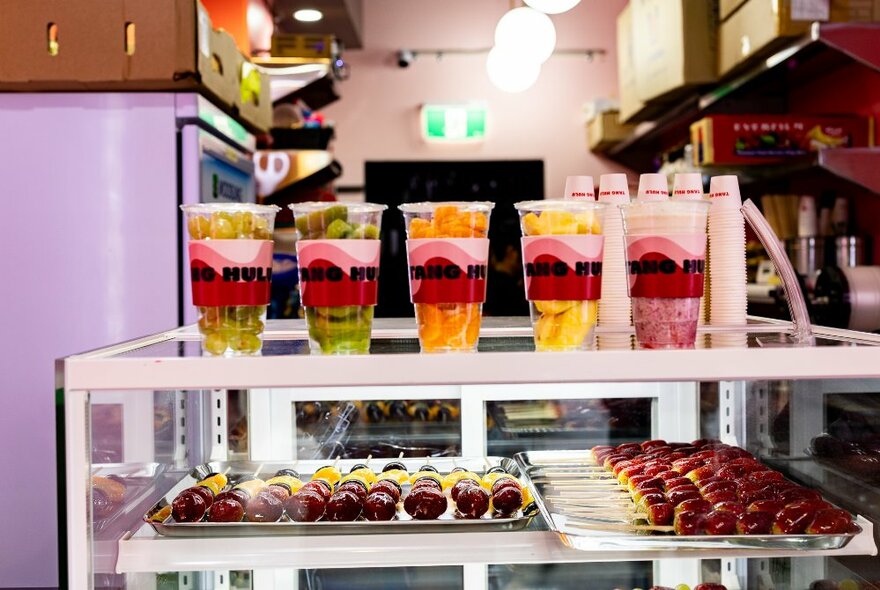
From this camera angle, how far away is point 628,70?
528cm

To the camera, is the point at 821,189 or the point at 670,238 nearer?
the point at 670,238

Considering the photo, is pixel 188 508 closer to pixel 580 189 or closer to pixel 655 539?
pixel 655 539

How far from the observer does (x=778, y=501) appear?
1433mm

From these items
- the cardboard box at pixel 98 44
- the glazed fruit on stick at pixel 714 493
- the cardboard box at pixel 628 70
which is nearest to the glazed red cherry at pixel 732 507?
the glazed fruit on stick at pixel 714 493

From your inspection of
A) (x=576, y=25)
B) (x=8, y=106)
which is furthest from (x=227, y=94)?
(x=576, y=25)

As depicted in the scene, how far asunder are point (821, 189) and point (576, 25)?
2.96 metres

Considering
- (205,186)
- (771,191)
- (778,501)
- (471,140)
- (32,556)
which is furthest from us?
(471,140)

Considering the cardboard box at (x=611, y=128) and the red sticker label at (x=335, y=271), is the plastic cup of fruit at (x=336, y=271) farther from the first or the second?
the cardboard box at (x=611, y=128)

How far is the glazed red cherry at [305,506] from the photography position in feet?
4.59

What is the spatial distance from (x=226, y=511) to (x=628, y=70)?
14.6 feet

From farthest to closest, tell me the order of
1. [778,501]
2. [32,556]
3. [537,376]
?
[32,556] < [778,501] < [537,376]

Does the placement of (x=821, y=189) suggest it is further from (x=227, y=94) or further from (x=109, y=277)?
(x=109, y=277)

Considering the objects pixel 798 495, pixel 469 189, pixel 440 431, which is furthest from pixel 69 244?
pixel 469 189

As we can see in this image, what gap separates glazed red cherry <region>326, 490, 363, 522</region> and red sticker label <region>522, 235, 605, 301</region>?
17.7 inches
